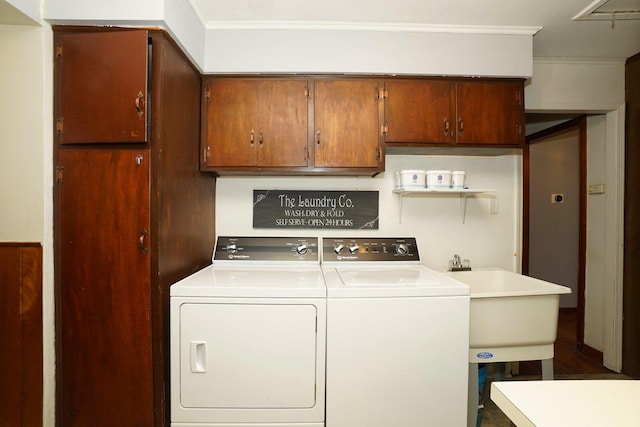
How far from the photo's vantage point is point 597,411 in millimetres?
668

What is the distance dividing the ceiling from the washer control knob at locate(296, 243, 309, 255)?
143cm

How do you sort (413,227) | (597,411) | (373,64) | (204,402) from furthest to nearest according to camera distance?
(413,227) < (373,64) < (204,402) < (597,411)

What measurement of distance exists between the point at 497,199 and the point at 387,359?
5.26 ft

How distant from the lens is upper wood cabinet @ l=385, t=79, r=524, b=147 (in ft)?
6.53

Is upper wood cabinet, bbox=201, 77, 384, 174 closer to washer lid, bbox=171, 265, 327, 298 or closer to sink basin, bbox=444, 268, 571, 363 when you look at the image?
washer lid, bbox=171, 265, 327, 298

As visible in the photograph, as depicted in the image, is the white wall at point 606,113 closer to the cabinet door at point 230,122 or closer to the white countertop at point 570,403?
the cabinet door at point 230,122

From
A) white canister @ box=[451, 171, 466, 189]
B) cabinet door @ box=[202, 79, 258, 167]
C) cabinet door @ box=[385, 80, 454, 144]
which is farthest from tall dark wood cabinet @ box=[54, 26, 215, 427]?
white canister @ box=[451, 171, 466, 189]

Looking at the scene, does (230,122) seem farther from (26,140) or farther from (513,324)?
(513,324)

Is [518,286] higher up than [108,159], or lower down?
lower down

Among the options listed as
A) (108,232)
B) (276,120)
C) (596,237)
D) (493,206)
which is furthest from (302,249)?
(596,237)

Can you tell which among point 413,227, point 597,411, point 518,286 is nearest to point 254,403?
point 597,411

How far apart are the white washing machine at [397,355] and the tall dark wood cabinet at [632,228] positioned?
182cm

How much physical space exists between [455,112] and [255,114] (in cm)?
132

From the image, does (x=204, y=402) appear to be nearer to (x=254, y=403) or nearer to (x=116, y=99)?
(x=254, y=403)
